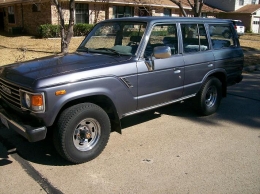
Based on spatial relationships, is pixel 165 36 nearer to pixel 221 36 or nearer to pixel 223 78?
pixel 221 36

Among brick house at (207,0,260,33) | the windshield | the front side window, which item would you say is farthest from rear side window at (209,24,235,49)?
brick house at (207,0,260,33)

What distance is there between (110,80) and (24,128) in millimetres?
1247

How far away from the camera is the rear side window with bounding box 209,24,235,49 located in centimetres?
562

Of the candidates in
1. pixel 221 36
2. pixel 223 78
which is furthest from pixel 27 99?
pixel 221 36

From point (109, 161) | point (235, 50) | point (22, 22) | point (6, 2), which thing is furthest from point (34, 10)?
Result: point (109, 161)

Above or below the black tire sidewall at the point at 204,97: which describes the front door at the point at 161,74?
above

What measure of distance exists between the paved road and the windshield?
145 centimetres

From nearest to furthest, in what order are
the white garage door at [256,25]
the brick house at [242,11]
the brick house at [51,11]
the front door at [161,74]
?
the front door at [161,74] → the brick house at [51,11] → the brick house at [242,11] → the white garage door at [256,25]

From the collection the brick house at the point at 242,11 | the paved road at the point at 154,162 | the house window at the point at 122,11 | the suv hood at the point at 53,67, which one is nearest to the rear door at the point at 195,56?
the paved road at the point at 154,162

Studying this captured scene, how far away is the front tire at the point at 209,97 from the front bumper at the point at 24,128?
3.16 meters

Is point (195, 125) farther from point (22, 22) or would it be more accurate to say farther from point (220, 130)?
point (22, 22)

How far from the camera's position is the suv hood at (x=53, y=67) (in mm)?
3529

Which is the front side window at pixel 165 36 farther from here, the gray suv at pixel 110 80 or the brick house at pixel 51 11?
the brick house at pixel 51 11

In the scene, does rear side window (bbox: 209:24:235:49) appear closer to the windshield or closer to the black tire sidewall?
the black tire sidewall
